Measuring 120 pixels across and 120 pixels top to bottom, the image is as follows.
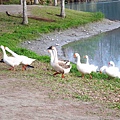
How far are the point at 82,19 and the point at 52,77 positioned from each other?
2235 centimetres

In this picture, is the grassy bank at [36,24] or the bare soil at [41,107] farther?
the grassy bank at [36,24]

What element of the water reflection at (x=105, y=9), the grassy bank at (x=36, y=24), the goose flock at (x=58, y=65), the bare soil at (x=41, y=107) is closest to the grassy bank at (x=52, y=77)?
the grassy bank at (x=36, y=24)

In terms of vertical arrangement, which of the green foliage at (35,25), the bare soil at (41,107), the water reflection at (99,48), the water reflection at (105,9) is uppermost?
the bare soil at (41,107)

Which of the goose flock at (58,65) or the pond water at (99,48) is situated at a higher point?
the goose flock at (58,65)

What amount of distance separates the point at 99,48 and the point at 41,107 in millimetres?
16337

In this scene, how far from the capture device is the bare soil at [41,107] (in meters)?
8.22

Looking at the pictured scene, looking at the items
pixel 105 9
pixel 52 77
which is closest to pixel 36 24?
pixel 52 77

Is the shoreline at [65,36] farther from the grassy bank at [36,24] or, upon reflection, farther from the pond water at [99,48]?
the pond water at [99,48]

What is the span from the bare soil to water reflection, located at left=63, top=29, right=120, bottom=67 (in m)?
9.22

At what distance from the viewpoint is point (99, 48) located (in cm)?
2484

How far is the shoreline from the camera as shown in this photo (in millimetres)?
23197

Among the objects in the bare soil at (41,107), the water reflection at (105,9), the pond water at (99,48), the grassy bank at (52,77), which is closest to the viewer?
the bare soil at (41,107)

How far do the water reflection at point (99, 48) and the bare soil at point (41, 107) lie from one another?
9.22 meters

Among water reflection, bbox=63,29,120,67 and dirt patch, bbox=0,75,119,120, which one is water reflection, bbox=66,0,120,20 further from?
dirt patch, bbox=0,75,119,120
